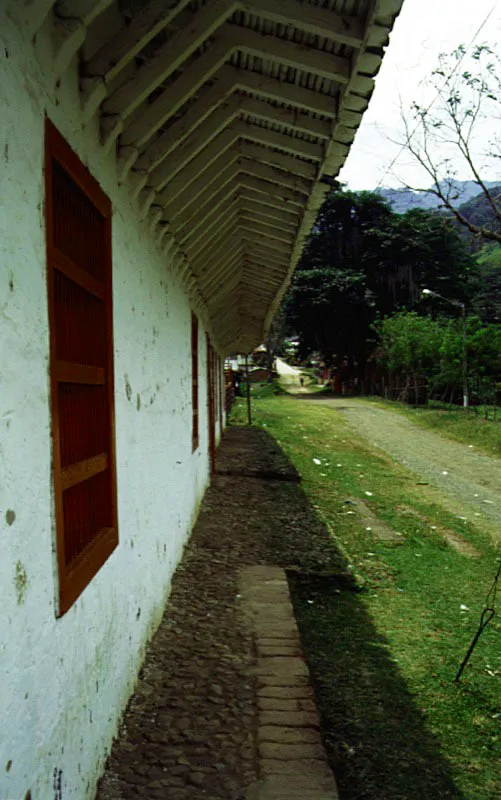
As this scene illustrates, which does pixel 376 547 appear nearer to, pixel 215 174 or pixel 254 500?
pixel 254 500

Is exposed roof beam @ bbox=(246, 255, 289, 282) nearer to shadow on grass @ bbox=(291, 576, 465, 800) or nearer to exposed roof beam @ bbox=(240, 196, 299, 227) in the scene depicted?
exposed roof beam @ bbox=(240, 196, 299, 227)

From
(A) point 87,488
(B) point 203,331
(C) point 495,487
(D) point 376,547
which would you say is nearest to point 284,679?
(A) point 87,488

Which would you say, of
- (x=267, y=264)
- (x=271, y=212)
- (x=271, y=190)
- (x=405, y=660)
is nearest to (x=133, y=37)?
(x=271, y=190)

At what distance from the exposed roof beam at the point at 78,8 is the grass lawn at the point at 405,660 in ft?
11.1

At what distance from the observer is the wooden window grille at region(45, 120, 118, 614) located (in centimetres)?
209

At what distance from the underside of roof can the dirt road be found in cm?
671

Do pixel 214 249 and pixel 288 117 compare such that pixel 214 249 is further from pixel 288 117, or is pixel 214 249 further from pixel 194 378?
pixel 288 117

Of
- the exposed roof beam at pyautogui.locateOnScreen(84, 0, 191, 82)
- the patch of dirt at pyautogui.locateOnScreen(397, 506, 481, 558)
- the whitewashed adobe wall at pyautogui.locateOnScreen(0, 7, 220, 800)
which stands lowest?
the patch of dirt at pyautogui.locateOnScreen(397, 506, 481, 558)

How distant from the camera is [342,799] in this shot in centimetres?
306

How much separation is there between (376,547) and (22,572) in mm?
6545

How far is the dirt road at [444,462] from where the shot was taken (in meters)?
10.9

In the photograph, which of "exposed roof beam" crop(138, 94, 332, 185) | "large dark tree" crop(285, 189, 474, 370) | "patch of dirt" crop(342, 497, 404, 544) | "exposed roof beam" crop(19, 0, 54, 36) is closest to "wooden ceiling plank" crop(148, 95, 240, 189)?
"exposed roof beam" crop(138, 94, 332, 185)

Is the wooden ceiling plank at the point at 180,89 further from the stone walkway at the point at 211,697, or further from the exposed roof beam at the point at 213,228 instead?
the stone walkway at the point at 211,697

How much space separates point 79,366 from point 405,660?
11.7 feet
